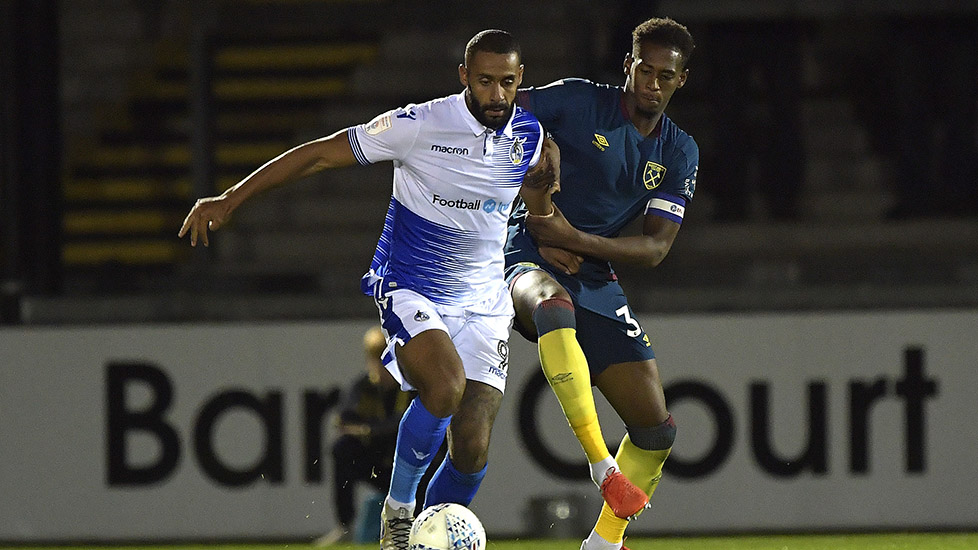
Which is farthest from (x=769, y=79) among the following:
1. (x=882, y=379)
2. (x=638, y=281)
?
(x=882, y=379)

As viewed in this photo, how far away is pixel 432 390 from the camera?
5395 millimetres

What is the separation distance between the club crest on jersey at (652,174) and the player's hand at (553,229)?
44 centimetres

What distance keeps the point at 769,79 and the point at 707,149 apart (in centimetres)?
84

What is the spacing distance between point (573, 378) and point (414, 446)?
0.63m

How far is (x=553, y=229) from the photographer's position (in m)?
5.74

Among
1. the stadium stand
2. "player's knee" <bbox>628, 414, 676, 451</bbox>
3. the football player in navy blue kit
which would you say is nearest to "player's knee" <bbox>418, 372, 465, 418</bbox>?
the football player in navy blue kit

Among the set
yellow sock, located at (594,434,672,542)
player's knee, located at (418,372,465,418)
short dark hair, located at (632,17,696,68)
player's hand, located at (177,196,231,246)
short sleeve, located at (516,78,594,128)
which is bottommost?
yellow sock, located at (594,434,672,542)

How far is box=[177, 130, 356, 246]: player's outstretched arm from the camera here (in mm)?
5121

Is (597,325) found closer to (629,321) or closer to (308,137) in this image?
(629,321)

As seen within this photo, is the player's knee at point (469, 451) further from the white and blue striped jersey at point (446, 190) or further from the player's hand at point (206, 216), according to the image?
the player's hand at point (206, 216)

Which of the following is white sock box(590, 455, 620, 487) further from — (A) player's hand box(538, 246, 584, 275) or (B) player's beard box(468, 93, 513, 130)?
(B) player's beard box(468, 93, 513, 130)

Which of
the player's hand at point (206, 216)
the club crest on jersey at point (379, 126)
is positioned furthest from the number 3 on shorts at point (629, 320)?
the player's hand at point (206, 216)

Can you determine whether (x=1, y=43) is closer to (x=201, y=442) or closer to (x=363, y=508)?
(x=201, y=442)

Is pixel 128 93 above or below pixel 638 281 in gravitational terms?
above
